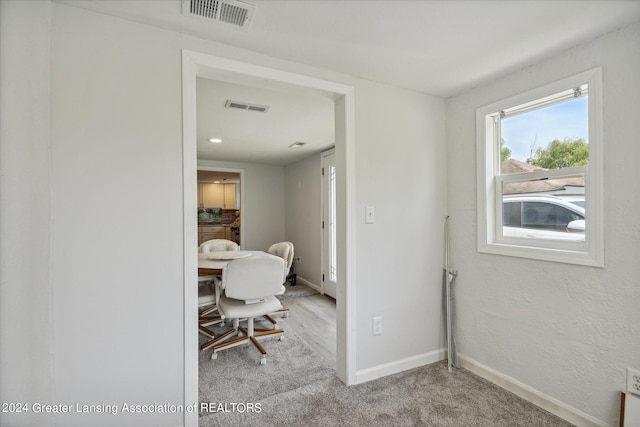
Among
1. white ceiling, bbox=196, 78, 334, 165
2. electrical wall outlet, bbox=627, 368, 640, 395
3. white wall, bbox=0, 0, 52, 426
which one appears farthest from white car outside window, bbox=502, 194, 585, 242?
white wall, bbox=0, 0, 52, 426

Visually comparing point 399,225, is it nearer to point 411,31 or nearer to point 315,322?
point 411,31

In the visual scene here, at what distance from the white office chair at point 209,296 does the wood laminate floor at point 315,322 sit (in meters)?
0.77

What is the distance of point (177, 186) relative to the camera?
5.26 ft

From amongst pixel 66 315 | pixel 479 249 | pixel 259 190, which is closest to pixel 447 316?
pixel 479 249

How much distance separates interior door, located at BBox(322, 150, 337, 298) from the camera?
455 cm

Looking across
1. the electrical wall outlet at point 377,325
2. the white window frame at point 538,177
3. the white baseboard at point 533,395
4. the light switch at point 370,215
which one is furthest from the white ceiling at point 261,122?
the white baseboard at point 533,395

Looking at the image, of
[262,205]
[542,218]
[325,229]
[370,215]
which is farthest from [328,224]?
[542,218]

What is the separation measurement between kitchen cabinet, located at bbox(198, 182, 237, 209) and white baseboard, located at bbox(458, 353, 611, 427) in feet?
23.9

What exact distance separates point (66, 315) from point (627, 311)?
2811 millimetres

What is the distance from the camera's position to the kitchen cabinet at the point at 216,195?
8312 millimetres

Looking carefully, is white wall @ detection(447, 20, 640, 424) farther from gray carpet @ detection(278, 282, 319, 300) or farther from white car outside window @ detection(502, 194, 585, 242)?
gray carpet @ detection(278, 282, 319, 300)

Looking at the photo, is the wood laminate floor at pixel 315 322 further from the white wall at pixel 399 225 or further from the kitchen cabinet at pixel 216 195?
the kitchen cabinet at pixel 216 195

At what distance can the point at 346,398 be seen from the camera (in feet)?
6.50

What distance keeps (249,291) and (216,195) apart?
21.3 ft
